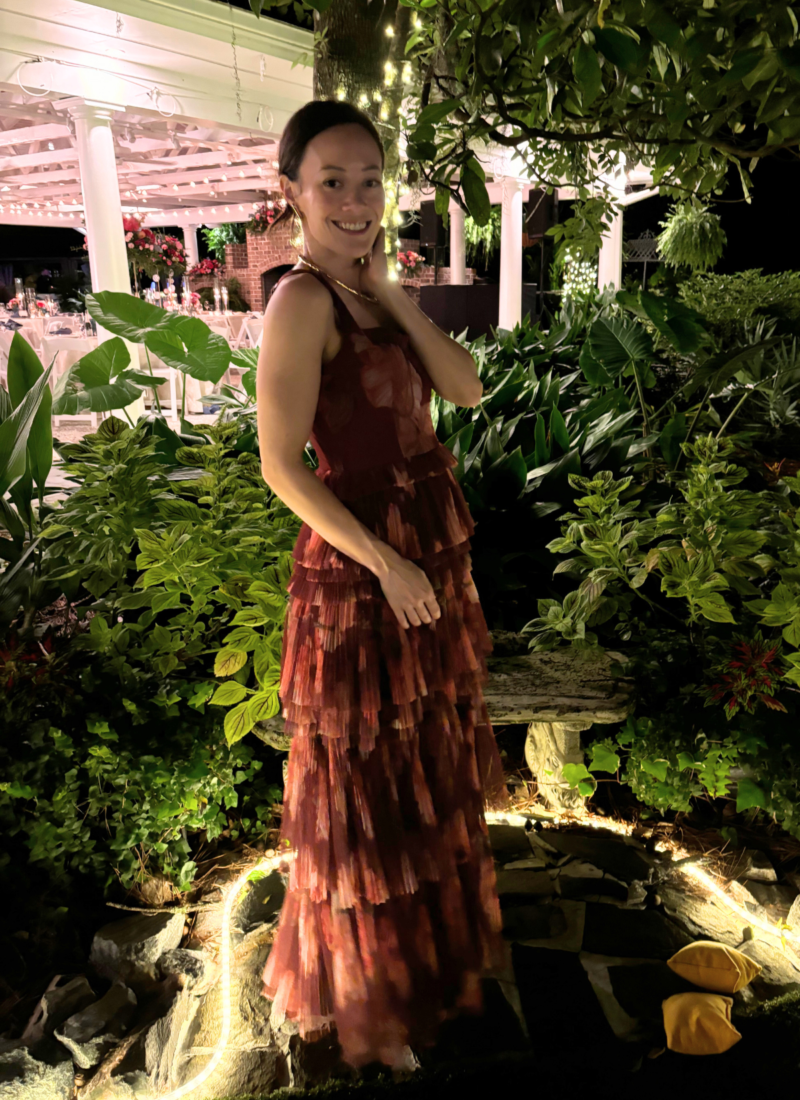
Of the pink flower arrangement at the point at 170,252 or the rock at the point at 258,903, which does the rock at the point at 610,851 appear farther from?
the pink flower arrangement at the point at 170,252

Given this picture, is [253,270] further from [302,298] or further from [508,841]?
[302,298]

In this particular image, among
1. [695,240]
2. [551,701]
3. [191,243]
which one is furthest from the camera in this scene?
[191,243]

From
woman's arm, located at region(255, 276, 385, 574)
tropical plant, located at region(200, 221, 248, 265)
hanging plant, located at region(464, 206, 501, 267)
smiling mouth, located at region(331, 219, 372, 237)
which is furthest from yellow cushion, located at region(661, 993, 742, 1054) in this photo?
tropical plant, located at region(200, 221, 248, 265)

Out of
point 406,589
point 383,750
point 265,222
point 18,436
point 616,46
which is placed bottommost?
point 383,750

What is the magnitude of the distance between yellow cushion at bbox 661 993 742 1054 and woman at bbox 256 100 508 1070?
1.25 ft

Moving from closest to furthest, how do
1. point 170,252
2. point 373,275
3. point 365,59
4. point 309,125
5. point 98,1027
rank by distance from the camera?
point 309,125
point 373,275
point 365,59
point 98,1027
point 170,252

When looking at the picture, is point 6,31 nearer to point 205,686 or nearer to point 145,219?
point 205,686

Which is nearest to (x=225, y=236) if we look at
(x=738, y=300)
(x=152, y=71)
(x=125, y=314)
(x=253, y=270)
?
(x=253, y=270)

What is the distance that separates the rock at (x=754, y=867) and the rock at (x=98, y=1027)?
1.45m

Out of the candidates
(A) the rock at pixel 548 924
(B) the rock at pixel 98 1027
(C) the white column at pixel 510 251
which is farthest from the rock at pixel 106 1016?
(C) the white column at pixel 510 251

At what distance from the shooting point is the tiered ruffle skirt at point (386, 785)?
1.32 metres

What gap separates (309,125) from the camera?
3.83 ft

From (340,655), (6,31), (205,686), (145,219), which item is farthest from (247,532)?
(145,219)

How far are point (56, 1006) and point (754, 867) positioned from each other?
1.64 m
